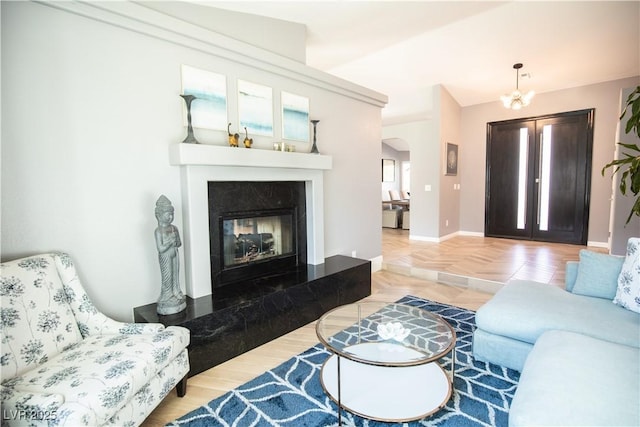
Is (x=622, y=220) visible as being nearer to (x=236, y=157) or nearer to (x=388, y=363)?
(x=388, y=363)

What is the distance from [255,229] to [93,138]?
4.70 ft

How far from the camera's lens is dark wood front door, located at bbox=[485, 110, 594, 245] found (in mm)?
5488

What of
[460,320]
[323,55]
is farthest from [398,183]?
[460,320]

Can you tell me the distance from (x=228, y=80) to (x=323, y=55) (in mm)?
2044

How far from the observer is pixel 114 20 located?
204 centimetres

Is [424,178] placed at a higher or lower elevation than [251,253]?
higher

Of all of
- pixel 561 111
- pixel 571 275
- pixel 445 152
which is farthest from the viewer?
pixel 445 152

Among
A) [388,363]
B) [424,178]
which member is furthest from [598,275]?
[424,178]

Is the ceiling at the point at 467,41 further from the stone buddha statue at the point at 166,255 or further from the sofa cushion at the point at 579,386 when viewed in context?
the sofa cushion at the point at 579,386

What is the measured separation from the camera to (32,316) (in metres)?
1.51

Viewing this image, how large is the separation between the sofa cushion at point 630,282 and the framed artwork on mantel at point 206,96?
3085mm

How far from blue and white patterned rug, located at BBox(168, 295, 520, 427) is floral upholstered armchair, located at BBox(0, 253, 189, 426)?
323 mm

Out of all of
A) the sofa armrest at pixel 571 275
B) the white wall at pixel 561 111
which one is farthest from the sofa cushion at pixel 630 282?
the white wall at pixel 561 111

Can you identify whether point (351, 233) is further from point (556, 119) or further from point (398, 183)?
point (398, 183)
